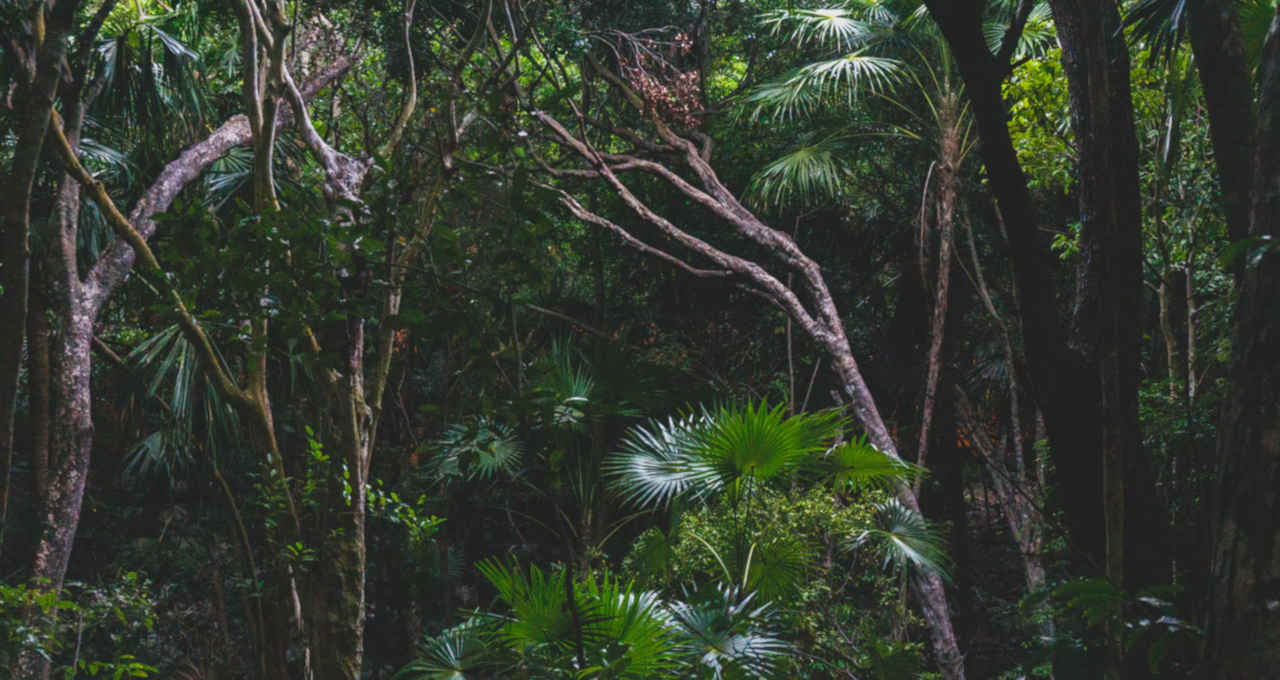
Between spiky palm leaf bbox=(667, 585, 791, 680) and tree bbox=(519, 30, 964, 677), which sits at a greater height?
tree bbox=(519, 30, 964, 677)

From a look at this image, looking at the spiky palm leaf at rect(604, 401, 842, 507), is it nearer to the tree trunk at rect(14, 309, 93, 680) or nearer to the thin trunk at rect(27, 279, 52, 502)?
the tree trunk at rect(14, 309, 93, 680)

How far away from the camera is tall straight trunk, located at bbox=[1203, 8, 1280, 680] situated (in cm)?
141

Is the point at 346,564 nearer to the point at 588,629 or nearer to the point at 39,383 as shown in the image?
the point at 588,629

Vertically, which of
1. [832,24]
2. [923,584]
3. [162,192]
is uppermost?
[832,24]

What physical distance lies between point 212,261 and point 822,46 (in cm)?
613

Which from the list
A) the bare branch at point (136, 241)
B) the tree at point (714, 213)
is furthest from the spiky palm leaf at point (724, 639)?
the tree at point (714, 213)

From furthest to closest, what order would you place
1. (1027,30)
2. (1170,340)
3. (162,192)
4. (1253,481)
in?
(1027,30)
(1170,340)
(162,192)
(1253,481)

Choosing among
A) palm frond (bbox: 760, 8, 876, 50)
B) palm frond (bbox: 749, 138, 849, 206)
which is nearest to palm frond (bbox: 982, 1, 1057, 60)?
palm frond (bbox: 760, 8, 876, 50)

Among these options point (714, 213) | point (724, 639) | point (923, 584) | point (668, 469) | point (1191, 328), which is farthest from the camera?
point (714, 213)

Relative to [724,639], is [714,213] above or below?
above

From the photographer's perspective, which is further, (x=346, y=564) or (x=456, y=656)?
(x=456, y=656)

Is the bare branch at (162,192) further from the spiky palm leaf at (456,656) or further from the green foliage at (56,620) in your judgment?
the spiky palm leaf at (456,656)

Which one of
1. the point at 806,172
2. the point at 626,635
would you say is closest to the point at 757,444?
the point at 626,635

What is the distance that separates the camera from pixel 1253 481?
144 cm
